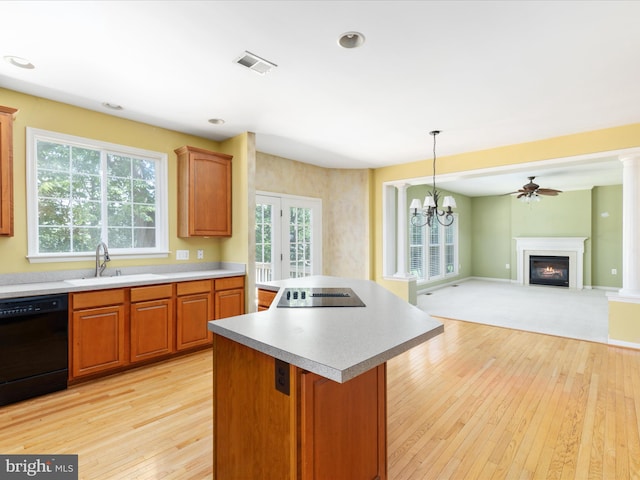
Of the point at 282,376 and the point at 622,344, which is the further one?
the point at 622,344

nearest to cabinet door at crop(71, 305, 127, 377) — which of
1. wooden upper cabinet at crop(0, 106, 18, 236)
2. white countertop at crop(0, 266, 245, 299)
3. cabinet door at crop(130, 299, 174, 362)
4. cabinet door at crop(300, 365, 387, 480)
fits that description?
cabinet door at crop(130, 299, 174, 362)

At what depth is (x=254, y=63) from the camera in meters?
2.47

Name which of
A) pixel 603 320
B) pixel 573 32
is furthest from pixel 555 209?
pixel 573 32

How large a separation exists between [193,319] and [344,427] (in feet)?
8.90

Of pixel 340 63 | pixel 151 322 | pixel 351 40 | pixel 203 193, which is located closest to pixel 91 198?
pixel 203 193

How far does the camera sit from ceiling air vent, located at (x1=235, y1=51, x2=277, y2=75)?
237cm

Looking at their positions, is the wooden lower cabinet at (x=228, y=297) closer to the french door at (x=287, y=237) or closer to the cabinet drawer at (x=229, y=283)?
the cabinet drawer at (x=229, y=283)

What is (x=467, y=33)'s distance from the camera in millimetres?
2121

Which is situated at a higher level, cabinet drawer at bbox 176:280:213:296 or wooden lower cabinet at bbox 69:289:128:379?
cabinet drawer at bbox 176:280:213:296

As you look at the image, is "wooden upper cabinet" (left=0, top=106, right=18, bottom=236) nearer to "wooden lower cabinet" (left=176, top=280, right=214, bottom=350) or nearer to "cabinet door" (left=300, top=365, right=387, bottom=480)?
"wooden lower cabinet" (left=176, top=280, right=214, bottom=350)

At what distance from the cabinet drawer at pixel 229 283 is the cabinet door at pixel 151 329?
1.86ft

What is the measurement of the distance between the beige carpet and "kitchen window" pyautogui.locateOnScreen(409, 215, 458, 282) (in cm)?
53

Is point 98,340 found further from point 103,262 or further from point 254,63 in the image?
point 254,63

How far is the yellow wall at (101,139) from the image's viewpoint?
296cm
